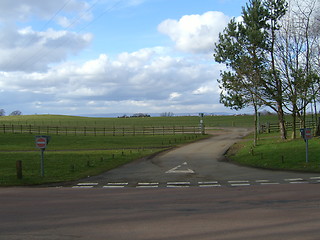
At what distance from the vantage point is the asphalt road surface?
6395 millimetres

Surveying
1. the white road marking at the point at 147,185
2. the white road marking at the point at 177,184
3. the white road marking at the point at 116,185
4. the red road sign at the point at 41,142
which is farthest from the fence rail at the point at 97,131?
the white road marking at the point at 177,184

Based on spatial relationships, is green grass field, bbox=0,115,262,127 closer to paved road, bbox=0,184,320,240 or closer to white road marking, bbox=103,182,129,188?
white road marking, bbox=103,182,129,188

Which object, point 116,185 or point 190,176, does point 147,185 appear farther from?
point 190,176

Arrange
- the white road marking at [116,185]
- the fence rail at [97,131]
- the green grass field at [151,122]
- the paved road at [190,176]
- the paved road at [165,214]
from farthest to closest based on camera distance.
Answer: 1. the green grass field at [151,122]
2. the fence rail at [97,131]
3. the paved road at [190,176]
4. the white road marking at [116,185]
5. the paved road at [165,214]

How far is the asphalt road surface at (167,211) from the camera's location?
21.0 feet

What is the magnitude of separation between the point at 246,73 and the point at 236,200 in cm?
2185

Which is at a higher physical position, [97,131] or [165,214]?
[97,131]

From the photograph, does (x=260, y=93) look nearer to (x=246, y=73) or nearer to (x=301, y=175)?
(x=246, y=73)

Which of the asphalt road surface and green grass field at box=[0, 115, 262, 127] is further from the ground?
green grass field at box=[0, 115, 262, 127]

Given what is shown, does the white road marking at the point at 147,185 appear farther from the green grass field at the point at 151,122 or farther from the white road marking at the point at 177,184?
the green grass field at the point at 151,122

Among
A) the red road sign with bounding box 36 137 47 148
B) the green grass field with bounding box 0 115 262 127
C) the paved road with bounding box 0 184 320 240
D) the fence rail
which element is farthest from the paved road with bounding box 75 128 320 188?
the green grass field with bounding box 0 115 262 127

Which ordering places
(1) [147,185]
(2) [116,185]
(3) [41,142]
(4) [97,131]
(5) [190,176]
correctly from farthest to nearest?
1. (4) [97,131]
2. (5) [190,176]
3. (3) [41,142]
4. (2) [116,185]
5. (1) [147,185]

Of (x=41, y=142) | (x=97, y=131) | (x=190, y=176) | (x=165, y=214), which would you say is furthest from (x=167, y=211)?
(x=97, y=131)

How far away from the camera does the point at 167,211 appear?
8.23 m
